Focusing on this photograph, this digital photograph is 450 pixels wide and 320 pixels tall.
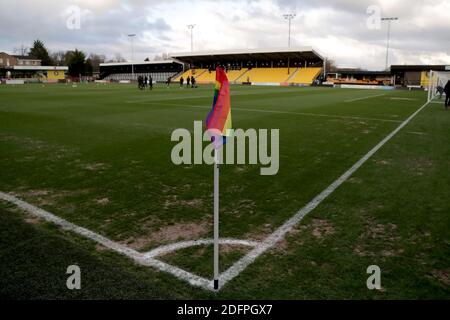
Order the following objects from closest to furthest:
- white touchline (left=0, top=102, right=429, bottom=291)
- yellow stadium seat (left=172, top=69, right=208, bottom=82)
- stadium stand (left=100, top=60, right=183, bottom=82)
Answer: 1. white touchline (left=0, top=102, right=429, bottom=291)
2. yellow stadium seat (left=172, top=69, right=208, bottom=82)
3. stadium stand (left=100, top=60, right=183, bottom=82)

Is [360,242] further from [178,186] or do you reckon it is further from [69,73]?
[69,73]

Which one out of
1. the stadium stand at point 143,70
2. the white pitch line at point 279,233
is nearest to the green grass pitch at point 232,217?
the white pitch line at point 279,233

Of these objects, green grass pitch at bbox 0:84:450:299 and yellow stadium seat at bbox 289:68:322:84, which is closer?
green grass pitch at bbox 0:84:450:299

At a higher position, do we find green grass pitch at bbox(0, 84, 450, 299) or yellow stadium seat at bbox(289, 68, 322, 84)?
yellow stadium seat at bbox(289, 68, 322, 84)

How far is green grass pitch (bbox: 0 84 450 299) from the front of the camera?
11.7ft

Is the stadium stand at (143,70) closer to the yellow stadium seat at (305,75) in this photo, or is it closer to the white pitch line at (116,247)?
the yellow stadium seat at (305,75)

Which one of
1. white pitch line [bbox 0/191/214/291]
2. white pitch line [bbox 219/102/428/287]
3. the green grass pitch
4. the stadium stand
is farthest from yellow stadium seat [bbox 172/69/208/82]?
white pitch line [bbox 0/191/214/291]

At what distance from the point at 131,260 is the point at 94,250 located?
51 centimetres

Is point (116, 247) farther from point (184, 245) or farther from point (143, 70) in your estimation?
point (143, 70)

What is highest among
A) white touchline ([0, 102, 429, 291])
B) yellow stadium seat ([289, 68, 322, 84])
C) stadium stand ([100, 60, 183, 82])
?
stadium stand ([100, 60, 183, 82])

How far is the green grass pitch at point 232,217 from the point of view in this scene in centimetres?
356

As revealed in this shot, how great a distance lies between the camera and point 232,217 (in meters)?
5.30

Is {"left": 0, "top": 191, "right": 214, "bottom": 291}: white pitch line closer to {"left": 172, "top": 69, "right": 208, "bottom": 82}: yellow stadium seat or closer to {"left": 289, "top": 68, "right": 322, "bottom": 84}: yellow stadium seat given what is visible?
{"left": 289, "top": 68, "right": 322, "bottom": 84}: yellow stadium seat
